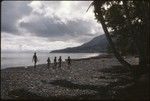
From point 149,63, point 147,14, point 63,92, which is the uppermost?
point 147,14

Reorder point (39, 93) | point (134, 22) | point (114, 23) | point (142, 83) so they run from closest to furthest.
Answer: point (142, 83) → point (39, 93) → point (134, 22) → point (114, 23)

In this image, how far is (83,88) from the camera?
32.3 meters

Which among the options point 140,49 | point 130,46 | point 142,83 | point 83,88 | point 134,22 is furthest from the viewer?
point 130,46

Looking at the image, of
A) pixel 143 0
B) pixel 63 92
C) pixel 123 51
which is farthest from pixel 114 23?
pixel 143 0

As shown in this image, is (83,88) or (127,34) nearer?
(83,88)

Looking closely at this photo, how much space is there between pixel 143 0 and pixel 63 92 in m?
11.4

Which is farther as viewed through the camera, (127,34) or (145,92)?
→ (127,34)

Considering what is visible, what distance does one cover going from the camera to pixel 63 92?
2998 centimetres

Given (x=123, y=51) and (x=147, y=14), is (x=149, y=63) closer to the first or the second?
(x=147, y=14)

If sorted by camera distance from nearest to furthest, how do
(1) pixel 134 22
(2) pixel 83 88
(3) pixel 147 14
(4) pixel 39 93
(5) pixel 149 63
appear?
(3) pixel 147 14, (5) pixel 149 63, (4) pixel 39 93, (2) pixel 83 88, (1) pixel 134 22

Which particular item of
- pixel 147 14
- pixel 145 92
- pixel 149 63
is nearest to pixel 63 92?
pixel 149 63

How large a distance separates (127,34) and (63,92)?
1615 cm

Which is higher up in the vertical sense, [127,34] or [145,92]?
[127,34]

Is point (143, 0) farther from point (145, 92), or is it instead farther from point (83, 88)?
point (83, 88)
